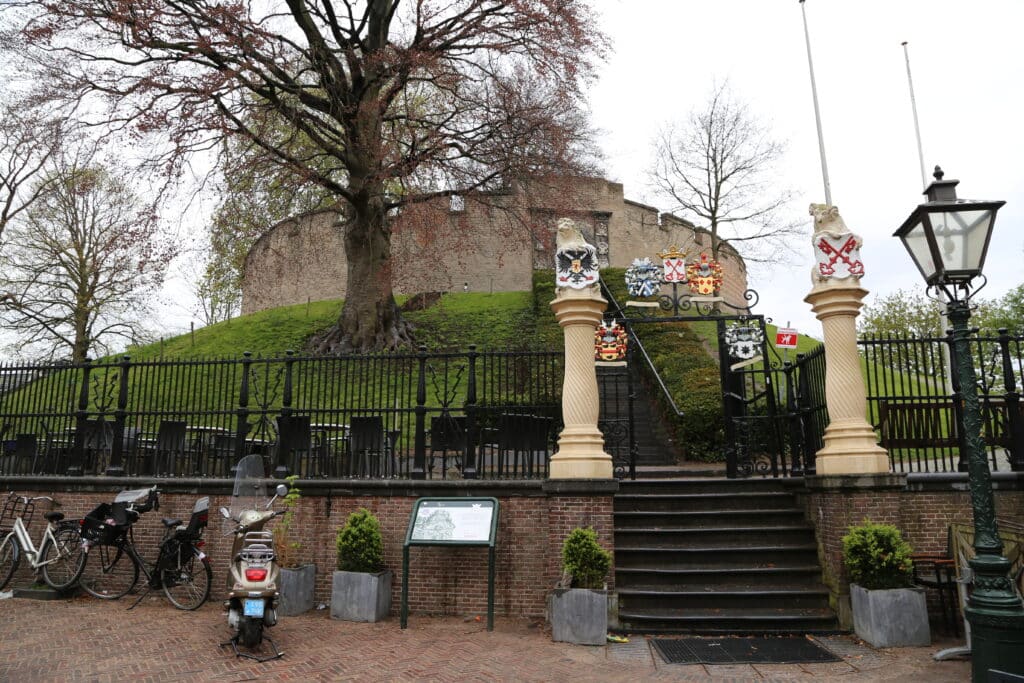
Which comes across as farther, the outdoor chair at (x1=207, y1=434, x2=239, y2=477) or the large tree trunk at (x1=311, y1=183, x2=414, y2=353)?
the large tree trunk at (x1=311, y1=183, x2=414, y2=353)

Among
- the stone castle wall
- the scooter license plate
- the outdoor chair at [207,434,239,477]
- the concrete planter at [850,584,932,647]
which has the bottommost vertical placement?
the concrete planter at [850,584,932,647]

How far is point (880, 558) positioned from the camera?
6461 millimetres

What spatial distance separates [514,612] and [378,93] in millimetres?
14313

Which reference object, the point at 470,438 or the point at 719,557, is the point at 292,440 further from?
the point at 719,557

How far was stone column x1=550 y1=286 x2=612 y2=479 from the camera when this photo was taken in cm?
744

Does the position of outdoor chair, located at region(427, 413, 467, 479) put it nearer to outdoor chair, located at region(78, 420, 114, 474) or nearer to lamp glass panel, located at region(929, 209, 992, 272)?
outdoor chair, located at region(78, 420, 114, 474)

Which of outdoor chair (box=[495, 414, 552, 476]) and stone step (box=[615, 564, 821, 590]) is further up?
outdoor chair (box=[495, 414, 552, 476])

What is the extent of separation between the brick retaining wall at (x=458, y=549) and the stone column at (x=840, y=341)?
2.54 meters

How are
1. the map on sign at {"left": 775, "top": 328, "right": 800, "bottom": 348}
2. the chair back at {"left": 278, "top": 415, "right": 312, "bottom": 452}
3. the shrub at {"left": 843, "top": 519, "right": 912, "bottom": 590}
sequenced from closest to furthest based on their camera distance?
the shrub at {"left": 843, "top": 519, "right": 912, "bottom": 590} → the chair back at {"left": 278, "top": 415, "right": 312, "bottom": 452} → the map on sign at {"left": 775, "top": 328, "right": 800, "bottom": 348}

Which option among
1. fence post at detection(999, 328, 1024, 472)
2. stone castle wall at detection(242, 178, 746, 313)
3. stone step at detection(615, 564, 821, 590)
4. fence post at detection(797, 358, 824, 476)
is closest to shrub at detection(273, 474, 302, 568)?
stone step at detection(615, 564, 821, 590)

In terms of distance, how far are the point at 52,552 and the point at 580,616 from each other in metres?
6.57

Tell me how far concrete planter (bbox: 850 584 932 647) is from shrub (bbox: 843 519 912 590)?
11 cm

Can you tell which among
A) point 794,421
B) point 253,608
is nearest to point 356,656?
point 253,608

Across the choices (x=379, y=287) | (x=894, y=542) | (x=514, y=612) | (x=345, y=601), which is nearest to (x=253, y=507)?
(x=345, y=601)
